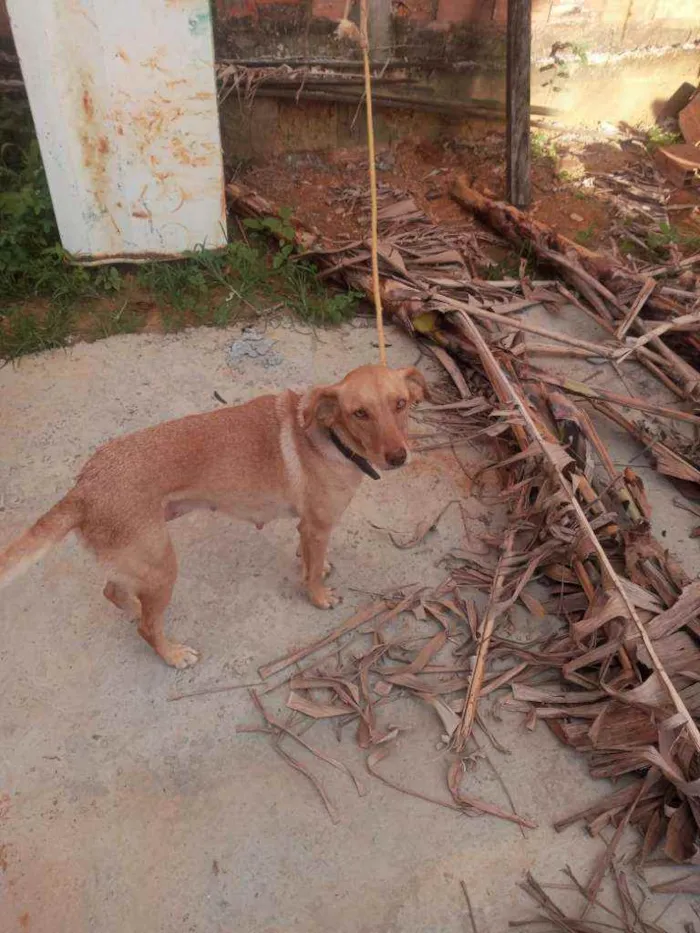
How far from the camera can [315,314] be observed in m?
5.76

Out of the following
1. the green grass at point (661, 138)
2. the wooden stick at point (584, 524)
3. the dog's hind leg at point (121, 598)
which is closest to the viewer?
the wooden stick at point (584, 524)

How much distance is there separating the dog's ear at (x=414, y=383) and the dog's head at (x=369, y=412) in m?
0.07

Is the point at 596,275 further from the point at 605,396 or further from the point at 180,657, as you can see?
the point at 180,657

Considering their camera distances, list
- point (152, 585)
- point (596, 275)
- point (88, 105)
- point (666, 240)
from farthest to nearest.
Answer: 1. point (666, 240)
2. point (596, 275)
3. point (88, 105)
4. point (152, 585)

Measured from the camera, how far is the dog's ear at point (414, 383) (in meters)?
3.28

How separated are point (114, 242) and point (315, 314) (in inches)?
70.9

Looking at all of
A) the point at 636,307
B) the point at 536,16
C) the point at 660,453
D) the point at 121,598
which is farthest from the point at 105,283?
the point at 536,16

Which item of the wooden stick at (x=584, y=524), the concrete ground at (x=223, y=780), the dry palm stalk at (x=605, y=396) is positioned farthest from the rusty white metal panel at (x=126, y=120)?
the dry palm stalk at (x=605, y=396)

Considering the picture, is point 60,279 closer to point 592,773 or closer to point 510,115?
point 510,115

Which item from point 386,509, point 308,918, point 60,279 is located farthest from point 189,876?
point 60,279

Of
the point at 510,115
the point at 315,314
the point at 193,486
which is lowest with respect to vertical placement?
the point at 315,314

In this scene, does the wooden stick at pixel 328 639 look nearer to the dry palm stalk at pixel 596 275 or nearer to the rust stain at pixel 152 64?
the dry palm stalk at pixel 596 275

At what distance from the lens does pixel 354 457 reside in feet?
10.7

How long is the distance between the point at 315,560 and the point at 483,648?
101 cm
